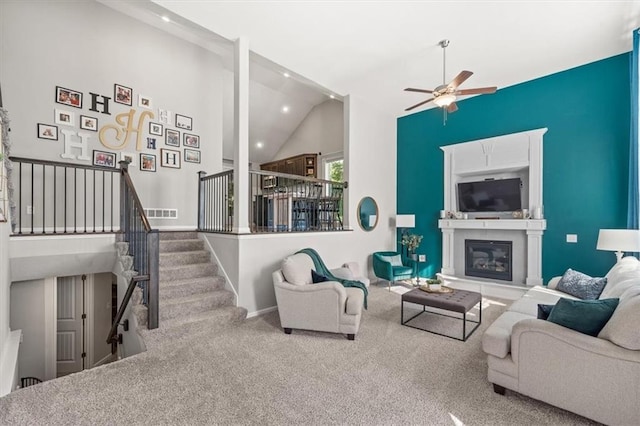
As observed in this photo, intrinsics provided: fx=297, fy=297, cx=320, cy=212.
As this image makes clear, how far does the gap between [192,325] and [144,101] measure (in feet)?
13.5

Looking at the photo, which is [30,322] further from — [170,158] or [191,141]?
[191,141]

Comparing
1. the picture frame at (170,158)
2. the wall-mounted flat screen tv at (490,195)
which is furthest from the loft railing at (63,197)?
the wall-mounted flat screen tv at (490,195)

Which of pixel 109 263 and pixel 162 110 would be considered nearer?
pixel 109 263

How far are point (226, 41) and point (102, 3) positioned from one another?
249 centimetres

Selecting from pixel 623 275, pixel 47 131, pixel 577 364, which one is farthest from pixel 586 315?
pixel 47 131

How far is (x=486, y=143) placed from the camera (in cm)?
576

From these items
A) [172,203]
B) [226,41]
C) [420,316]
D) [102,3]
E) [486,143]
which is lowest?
[420,316]

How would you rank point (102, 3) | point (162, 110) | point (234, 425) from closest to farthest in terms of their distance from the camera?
1. point (234, 425)
2. point (102, 3)
3. point (162, 110)

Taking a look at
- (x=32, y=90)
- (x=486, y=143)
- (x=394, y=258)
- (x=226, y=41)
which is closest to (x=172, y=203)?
(x=32, y=90)

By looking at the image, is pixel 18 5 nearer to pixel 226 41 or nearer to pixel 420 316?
pixel 226 41

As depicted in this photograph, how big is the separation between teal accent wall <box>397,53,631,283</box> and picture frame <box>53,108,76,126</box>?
6039 mm

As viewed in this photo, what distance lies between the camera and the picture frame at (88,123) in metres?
4.69

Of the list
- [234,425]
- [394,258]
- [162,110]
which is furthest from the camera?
[394,258]

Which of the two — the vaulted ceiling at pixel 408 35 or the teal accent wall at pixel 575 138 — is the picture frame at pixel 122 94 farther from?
the teal accent wall at pixel 575 138
